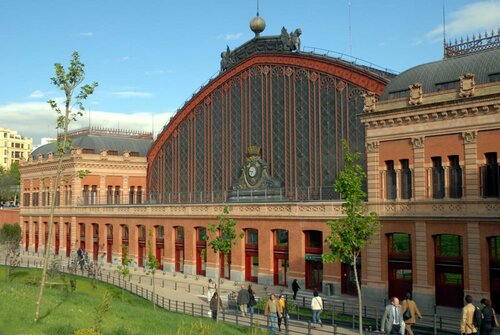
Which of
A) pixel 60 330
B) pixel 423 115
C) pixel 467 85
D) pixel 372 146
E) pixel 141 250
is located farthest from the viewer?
pixel 141 250

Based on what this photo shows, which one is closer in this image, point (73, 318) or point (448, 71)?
point (73, 318)

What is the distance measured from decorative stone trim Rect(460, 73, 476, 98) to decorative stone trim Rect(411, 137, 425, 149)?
394 centimetres

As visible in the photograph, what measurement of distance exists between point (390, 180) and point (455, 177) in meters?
4.85

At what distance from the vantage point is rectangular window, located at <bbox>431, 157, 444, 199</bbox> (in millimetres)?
37594

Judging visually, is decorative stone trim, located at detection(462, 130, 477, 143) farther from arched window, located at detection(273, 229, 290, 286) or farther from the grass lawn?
the grass lawn

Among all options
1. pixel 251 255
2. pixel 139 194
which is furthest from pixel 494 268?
pixel 139 194

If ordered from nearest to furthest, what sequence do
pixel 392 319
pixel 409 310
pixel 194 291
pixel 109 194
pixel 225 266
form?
pixel 392 319
pixel 409 310
pixel 194 291
pixel 225 266
pixel 109 194

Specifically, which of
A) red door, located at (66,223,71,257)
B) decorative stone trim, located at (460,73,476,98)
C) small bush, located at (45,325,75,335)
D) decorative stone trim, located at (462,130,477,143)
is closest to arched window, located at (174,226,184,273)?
Answer: red door, located at (66,223,71,257)

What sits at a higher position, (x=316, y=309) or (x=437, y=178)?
(x=437, y=178)

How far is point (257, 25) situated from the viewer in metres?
63.6

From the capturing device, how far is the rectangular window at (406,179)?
1553 inches

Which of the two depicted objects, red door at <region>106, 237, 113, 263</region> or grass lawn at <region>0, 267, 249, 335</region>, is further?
red door at <region>106, 237, 113, 263</region>

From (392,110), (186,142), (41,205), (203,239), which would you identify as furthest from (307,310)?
(41,205)

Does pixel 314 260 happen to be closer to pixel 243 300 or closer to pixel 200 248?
pixel 243 300
